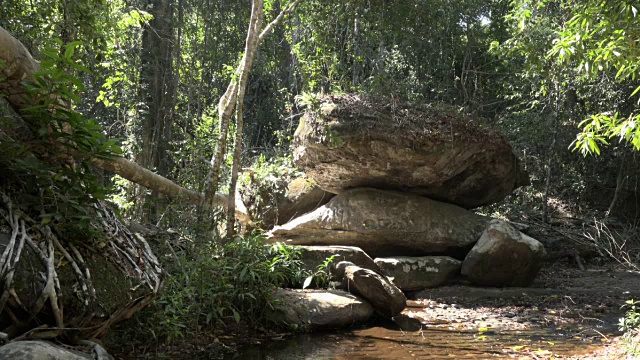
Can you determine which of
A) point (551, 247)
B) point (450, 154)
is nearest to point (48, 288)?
point (450, 154)

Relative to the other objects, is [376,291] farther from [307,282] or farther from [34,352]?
[34,352]

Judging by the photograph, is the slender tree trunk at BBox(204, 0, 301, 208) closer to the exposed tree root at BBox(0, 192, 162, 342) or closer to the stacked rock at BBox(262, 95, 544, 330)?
the stacked rock at BBox(262, 95, 544, 330)

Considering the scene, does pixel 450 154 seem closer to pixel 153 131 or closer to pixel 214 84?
pixel 153 131

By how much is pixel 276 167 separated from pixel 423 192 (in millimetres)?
3168

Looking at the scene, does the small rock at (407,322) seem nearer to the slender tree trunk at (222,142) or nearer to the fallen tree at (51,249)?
the slender tree trunk at (222,142)

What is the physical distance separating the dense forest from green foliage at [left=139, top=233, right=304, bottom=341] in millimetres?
30

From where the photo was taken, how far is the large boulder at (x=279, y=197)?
10555 millimetres

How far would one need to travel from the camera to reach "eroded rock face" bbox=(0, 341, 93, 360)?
222 cm

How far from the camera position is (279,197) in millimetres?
10719

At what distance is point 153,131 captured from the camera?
11.0 m

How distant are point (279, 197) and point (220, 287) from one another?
15.6ft

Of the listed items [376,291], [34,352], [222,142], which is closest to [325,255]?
[376,291]

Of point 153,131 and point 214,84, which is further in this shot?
point 214,84

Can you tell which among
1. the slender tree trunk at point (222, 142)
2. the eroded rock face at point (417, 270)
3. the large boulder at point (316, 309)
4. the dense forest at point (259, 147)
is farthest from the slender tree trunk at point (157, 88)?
the large boulder at point (316, 309)
